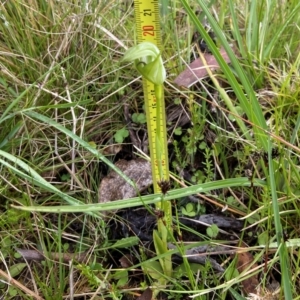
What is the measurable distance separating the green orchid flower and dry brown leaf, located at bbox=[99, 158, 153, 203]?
1.22 feet

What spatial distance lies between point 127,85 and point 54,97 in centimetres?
18

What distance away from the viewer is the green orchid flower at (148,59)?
2.31 feet

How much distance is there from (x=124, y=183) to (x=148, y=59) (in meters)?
0.41

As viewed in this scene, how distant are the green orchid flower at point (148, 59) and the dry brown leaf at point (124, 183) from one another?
372mm

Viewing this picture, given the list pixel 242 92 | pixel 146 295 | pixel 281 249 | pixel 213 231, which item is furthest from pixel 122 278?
pixel 242 92

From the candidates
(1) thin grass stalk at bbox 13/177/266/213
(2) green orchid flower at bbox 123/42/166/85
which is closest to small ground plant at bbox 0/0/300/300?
(1) thin grass stalk at bbox 13/177/266/213

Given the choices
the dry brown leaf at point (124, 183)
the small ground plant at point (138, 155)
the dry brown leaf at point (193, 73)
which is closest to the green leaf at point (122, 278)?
the small ground plant at point (138, 155)

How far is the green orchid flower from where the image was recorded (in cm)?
71

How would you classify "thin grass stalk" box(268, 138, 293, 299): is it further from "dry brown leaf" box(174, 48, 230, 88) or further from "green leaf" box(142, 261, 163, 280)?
"dry brown leaf" box(174, 48, 230, 88)

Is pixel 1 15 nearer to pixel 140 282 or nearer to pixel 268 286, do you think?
pixel 140 282

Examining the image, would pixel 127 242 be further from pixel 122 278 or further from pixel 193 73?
pixel 193 73

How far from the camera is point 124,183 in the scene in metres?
1.10

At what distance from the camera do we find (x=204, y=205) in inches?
40.8

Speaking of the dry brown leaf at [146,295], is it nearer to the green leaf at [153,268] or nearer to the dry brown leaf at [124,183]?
the green leaf at [153,268]
